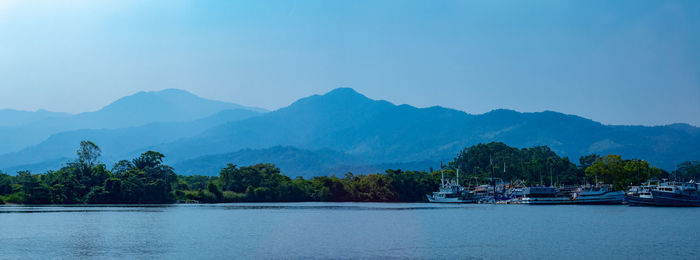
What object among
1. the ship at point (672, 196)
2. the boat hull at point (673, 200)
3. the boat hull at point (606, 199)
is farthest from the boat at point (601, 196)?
the boat hull at point (673, 200)

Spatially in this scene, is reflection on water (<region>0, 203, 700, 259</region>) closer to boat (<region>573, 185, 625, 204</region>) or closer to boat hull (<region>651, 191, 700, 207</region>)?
boat hull (<region>651, 191, 700, 207</region>)

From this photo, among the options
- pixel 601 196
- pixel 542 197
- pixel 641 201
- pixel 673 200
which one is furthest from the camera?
pixel 542 197

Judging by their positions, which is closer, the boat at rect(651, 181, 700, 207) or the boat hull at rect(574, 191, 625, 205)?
the boat at rect(651, 181, 700, 207)

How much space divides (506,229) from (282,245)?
32.5 meters

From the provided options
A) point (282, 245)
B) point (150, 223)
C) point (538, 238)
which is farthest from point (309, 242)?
point (150, 223)

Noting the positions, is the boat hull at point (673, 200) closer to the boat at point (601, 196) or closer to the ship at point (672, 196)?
the ship at point (672, 196)

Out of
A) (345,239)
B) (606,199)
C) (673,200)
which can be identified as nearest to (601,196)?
(606,199)

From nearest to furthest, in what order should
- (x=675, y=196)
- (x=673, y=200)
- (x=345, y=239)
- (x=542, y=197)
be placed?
(x=345, y=239)
(x=675, y=196)
(x=673, y=200)
(x=542, y=197)

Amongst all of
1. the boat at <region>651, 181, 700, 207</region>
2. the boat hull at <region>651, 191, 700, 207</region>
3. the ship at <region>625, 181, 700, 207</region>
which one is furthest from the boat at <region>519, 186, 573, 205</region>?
the boat hull at <region>651, 191, 700, 207</region>

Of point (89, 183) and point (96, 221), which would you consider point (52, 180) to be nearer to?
point (89, 183)

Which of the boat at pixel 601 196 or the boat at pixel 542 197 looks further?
the boat at pixel 542 197

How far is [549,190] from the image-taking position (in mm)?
184250

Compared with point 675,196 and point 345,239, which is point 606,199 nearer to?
point 675,196

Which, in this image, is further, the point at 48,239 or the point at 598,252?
the point at 48,239
